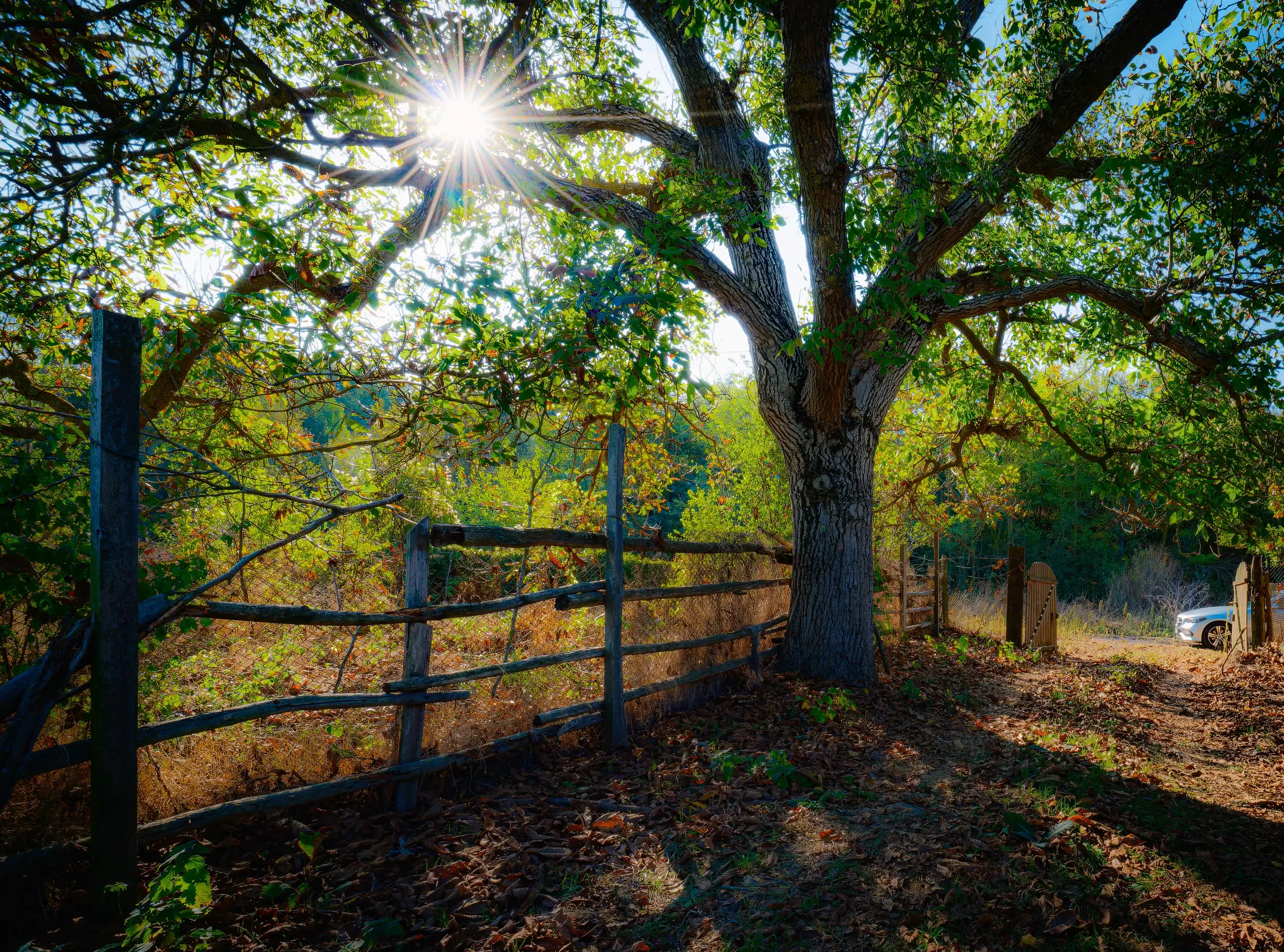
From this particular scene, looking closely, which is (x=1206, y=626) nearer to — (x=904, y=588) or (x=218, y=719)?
(x=904, y=588)

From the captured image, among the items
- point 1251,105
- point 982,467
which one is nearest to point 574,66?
point 1251,105

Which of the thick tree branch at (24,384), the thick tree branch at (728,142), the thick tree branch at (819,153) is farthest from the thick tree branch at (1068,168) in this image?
the thick tree branch at (24,384)

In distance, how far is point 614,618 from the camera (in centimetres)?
510

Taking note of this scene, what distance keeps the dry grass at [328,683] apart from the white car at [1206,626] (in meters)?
10.5

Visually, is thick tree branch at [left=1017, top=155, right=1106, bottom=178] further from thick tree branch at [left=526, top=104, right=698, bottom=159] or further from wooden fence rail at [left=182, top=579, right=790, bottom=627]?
wooden fence rail at [left=182, top=579, right=790, bottom=627]

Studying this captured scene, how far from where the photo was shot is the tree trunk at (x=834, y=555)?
6566mm

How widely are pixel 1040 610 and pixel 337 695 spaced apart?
1111cm

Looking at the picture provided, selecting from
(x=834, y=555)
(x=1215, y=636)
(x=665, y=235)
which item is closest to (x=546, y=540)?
(x=665, y=235)

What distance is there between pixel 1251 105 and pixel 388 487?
8.76 meters

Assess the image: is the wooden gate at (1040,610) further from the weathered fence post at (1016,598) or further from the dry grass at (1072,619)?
the dry grass at (1072,619)

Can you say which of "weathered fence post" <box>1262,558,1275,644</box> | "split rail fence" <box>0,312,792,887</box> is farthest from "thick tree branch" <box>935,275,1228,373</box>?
"weathered fence post" <box>1262,558,1275,644</box>

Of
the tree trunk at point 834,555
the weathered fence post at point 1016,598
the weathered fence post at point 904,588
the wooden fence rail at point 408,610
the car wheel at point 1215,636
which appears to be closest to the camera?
the wooden fence rail at point 408,610

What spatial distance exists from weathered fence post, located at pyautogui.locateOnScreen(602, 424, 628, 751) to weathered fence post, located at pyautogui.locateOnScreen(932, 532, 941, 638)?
8714mm

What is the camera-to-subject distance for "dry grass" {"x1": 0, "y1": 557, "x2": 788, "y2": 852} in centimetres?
307
